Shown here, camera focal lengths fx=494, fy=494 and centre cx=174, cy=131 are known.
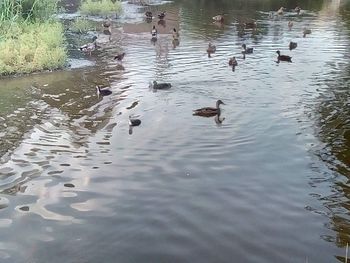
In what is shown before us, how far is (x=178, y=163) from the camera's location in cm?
1200

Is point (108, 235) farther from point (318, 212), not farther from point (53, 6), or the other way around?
point (53, 6)

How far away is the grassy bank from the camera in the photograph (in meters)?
20.2

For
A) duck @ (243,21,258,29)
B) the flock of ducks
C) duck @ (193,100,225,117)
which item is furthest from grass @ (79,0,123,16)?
duck @ (193,100,225,117)

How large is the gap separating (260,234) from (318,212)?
4.90 feet

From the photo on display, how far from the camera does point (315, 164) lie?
11.8 m

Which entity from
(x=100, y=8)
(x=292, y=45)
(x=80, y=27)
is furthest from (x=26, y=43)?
(x=100, y=8)

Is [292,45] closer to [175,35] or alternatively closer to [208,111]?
[175,35]

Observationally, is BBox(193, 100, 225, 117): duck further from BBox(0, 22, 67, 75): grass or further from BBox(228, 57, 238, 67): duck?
BBox(0, 22, 67, 75): grass

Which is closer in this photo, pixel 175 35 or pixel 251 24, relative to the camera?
pixel 175 35

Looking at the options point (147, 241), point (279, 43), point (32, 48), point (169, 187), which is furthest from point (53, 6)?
point (147, 241)

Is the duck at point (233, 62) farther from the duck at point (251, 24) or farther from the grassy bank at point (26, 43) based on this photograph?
the duck at point (251, 24)

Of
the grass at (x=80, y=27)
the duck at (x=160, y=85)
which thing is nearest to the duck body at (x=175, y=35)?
the grass at (x=80, y=27)

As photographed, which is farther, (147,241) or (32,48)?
(32,48)

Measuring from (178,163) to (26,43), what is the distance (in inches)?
461
